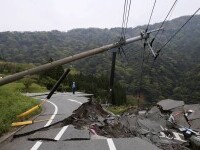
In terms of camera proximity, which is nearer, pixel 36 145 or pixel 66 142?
pixel 36 145

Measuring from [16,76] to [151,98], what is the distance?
10862cm

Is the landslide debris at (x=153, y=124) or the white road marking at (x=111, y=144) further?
the landslide debris at (x=153, y=124)

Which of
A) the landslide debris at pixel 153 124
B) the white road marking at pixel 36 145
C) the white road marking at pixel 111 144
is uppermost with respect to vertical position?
the white road marking at pixel 36 145

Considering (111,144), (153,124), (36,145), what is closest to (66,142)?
(36,145)

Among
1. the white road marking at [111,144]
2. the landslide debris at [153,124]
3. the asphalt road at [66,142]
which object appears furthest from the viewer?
the landslide debris at [153,124]

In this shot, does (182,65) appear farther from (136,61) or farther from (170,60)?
(136,61)

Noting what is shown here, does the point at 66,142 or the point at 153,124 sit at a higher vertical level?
the point at 66,142

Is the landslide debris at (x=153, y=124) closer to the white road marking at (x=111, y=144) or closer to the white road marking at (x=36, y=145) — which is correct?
the white road marking at (x=111, y=144)

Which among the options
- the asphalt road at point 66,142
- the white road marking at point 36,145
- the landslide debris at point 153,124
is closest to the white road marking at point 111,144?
the asphalt road at point 66,142

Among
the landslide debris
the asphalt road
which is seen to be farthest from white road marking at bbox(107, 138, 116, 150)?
the landslide debris

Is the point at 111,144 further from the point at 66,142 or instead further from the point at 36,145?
the point at 36,145

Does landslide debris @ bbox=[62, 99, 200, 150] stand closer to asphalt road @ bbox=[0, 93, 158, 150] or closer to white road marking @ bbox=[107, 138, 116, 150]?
asphalt road @ bbox=[0, 93, 158, 150]

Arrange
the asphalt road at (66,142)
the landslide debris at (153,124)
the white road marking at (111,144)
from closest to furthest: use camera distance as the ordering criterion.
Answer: the white road marking at (111,144), the asphalt road at (66,142), the landslide debris at (153,124)

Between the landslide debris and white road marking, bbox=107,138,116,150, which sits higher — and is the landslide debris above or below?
below
